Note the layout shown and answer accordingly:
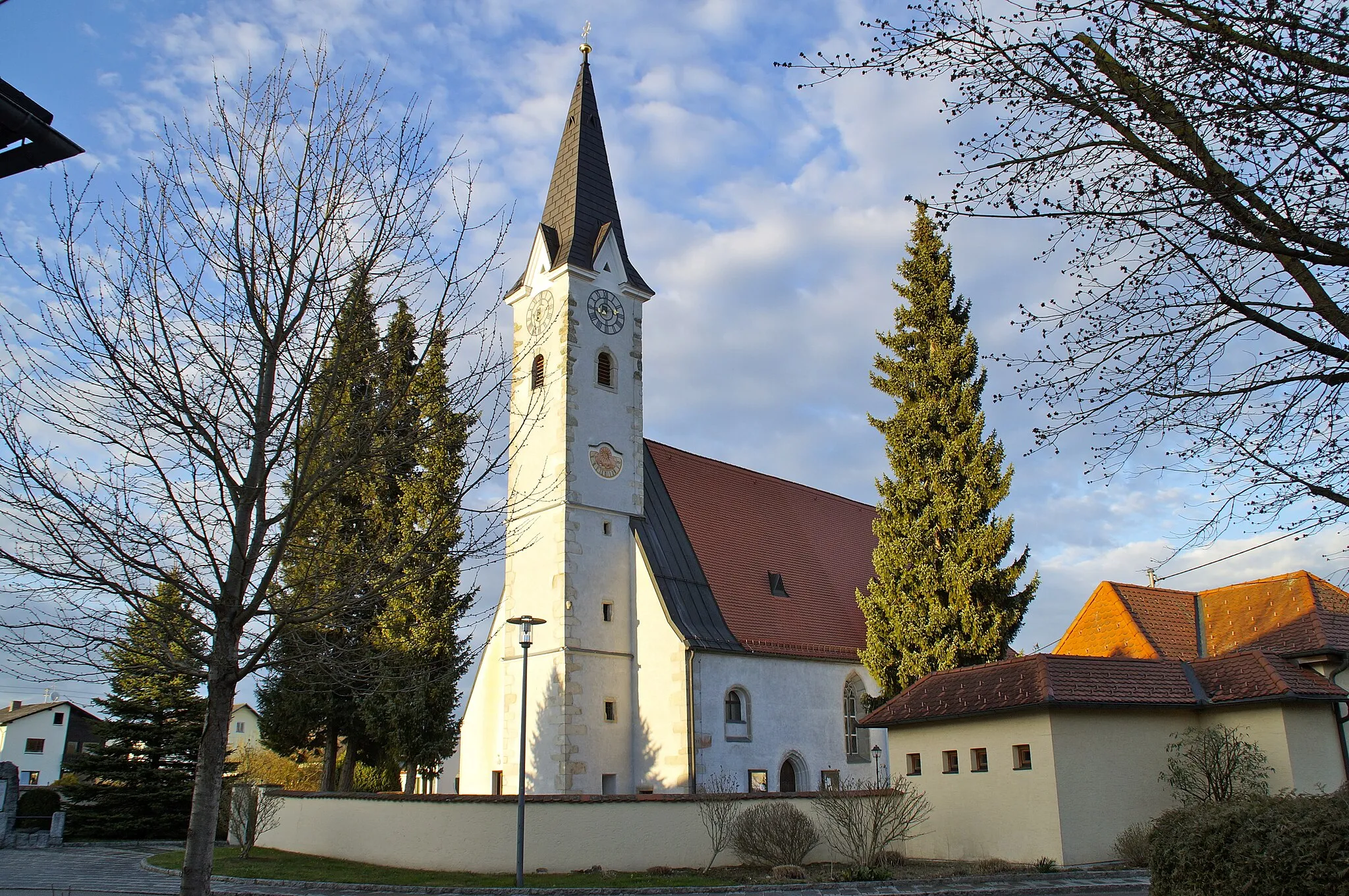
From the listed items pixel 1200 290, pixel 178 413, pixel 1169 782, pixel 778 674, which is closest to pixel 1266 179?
pixel 1200 290

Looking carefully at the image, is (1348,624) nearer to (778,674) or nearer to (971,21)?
(778,674)

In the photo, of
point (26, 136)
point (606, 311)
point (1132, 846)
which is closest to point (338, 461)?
point (26, 136)

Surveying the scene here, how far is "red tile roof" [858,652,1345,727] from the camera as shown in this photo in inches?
634

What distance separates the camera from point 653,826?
54.5 feet

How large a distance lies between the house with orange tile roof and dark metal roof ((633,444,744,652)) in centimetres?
697

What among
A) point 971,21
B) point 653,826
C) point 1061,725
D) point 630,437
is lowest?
point 653,826

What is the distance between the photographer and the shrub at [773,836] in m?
16.2

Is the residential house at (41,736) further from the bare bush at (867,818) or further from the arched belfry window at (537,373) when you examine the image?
the bare bush at (867,818)

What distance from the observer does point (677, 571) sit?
26938 millimetres

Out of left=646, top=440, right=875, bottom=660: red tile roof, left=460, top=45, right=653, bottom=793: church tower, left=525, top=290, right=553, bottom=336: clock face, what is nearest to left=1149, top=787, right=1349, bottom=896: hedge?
left=460, top=45, right=653, bottom=793: church tower

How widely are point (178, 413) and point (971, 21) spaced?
21.5 ft

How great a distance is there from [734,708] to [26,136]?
2157 centimetres

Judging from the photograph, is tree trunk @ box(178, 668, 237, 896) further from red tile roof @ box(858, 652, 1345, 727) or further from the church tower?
the church tower

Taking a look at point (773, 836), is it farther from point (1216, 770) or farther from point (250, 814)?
point (250, 814)
